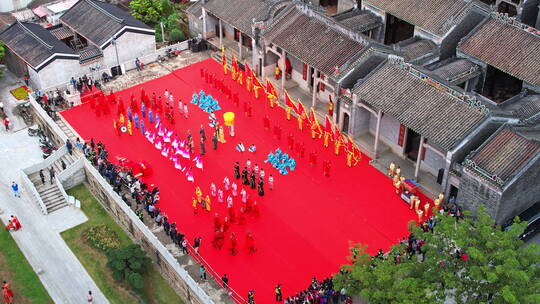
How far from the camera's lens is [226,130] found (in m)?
54.1

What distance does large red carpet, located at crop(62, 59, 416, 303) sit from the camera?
4184 centimetres

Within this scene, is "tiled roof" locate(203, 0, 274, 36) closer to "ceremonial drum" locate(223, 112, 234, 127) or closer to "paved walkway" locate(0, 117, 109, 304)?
"ceremonial drum" locate(223, 112, 234, 127)

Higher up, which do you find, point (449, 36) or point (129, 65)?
point (449, 36)

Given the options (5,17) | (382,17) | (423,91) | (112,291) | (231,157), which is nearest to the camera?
(112,291)

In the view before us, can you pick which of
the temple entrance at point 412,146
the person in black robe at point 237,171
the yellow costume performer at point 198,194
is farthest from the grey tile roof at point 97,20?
the temple entrance at point 412,146

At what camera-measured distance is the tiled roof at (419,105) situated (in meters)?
43.5

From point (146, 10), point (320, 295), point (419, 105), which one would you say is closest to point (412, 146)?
point (419, 105)

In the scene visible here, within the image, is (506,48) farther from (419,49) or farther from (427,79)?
(427,79)

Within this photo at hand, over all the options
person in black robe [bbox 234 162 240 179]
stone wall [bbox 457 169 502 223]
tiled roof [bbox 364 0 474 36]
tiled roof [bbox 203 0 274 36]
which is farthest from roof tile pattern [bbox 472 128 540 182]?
tiled roof [bbox 203 0 274 36]

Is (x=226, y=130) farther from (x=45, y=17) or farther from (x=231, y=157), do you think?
(x=45, y=17)

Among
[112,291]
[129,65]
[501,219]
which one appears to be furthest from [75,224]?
[501,219]

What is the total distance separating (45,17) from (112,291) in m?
41.2

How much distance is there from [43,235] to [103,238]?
180 inches

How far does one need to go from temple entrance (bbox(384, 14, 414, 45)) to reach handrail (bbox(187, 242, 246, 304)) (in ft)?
98.9
